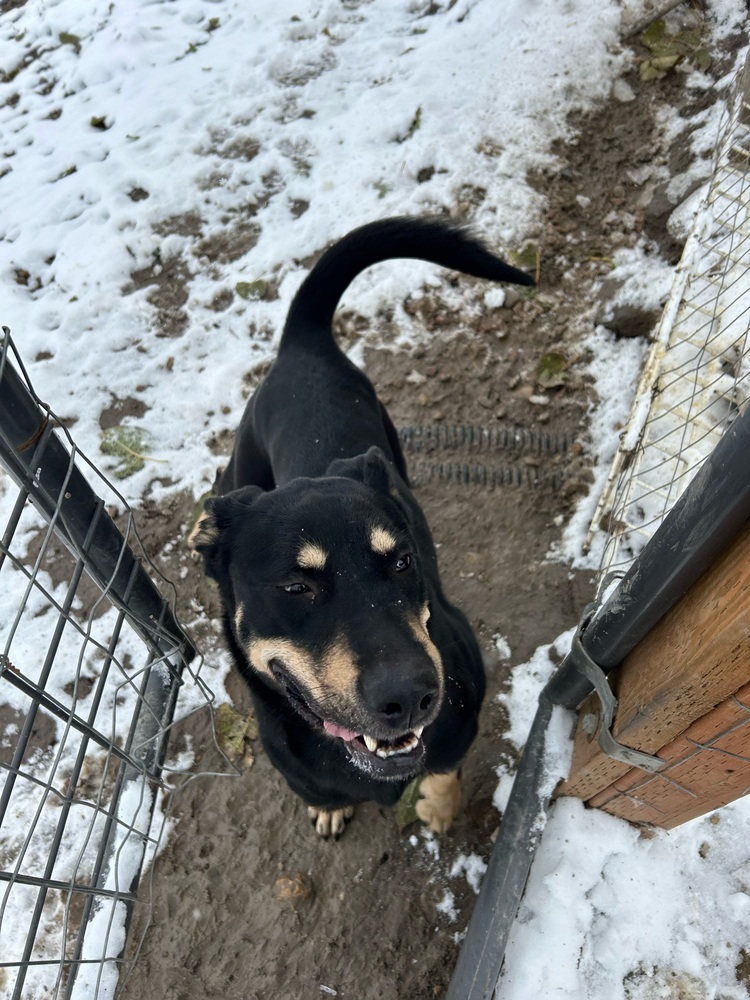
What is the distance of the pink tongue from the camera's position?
6.24 feet

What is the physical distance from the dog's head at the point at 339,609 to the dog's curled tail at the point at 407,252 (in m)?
1.04

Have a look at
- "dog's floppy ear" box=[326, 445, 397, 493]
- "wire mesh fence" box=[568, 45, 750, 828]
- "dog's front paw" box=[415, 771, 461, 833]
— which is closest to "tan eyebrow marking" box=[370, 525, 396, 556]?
"dog's floppy ear" box=[326, 445, 397, 493]

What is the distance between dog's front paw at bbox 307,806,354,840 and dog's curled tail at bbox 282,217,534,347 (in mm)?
2217

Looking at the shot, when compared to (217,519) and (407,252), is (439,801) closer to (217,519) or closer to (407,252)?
(217,519)

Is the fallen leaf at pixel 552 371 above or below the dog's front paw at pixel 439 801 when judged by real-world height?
above

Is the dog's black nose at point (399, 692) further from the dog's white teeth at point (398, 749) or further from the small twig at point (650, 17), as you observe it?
the small twig at point (650, 17)

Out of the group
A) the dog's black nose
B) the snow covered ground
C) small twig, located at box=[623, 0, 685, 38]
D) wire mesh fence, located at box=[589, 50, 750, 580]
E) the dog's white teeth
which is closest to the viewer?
the dog's black nose

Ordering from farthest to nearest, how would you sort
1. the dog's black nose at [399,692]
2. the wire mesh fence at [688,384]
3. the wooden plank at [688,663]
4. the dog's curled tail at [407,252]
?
the wire mesh fence at [688,384] < the dog's curled tail at [407,252] < the dog's black nose at [399,692] < the wooden plank at [688,663]

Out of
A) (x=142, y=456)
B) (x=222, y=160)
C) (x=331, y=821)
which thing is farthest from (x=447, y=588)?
(x=222, y=160)

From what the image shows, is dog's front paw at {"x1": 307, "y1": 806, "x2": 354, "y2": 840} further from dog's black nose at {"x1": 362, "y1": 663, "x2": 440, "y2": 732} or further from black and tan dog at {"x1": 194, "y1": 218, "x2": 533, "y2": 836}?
dog's black nose at {"x1": 362, "y1": 663, "x2": 440, "y2": 732}

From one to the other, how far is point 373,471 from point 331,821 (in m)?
1.52

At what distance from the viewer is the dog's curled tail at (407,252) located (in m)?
2.62

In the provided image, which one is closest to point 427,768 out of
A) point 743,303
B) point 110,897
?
point 110,897

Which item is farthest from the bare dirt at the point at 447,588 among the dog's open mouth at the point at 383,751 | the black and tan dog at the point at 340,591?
the dog's open mouth at the point at 383,751
